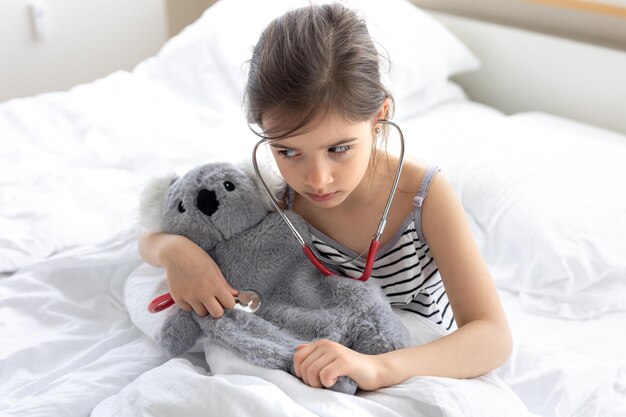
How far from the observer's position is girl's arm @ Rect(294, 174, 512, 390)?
90cm

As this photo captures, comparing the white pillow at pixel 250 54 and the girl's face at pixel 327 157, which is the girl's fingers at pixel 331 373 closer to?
the girl's face at pixel 327 157

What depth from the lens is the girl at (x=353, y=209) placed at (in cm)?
94

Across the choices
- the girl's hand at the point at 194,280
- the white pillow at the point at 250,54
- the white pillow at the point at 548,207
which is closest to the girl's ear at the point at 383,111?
the girl's hand at the point at 194,280

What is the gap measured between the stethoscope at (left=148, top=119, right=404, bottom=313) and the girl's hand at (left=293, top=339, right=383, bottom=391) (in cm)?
16

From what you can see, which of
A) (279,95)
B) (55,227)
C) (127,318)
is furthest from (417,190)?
(55,227)

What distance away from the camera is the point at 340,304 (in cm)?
102

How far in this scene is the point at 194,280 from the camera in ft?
3.51

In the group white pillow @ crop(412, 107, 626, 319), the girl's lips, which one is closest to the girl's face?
the girl's lips

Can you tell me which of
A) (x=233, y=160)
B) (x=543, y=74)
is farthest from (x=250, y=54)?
(x=543, y=74)

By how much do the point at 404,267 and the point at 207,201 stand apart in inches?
12.4

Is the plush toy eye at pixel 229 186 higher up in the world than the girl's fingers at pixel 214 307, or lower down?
higher up

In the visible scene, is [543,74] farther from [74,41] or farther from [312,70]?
[74,41]

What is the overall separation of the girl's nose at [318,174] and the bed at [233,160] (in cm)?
25

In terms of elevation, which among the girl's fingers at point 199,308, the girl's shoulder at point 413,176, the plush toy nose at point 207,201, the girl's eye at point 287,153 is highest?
the girl's eye at point 287,153
